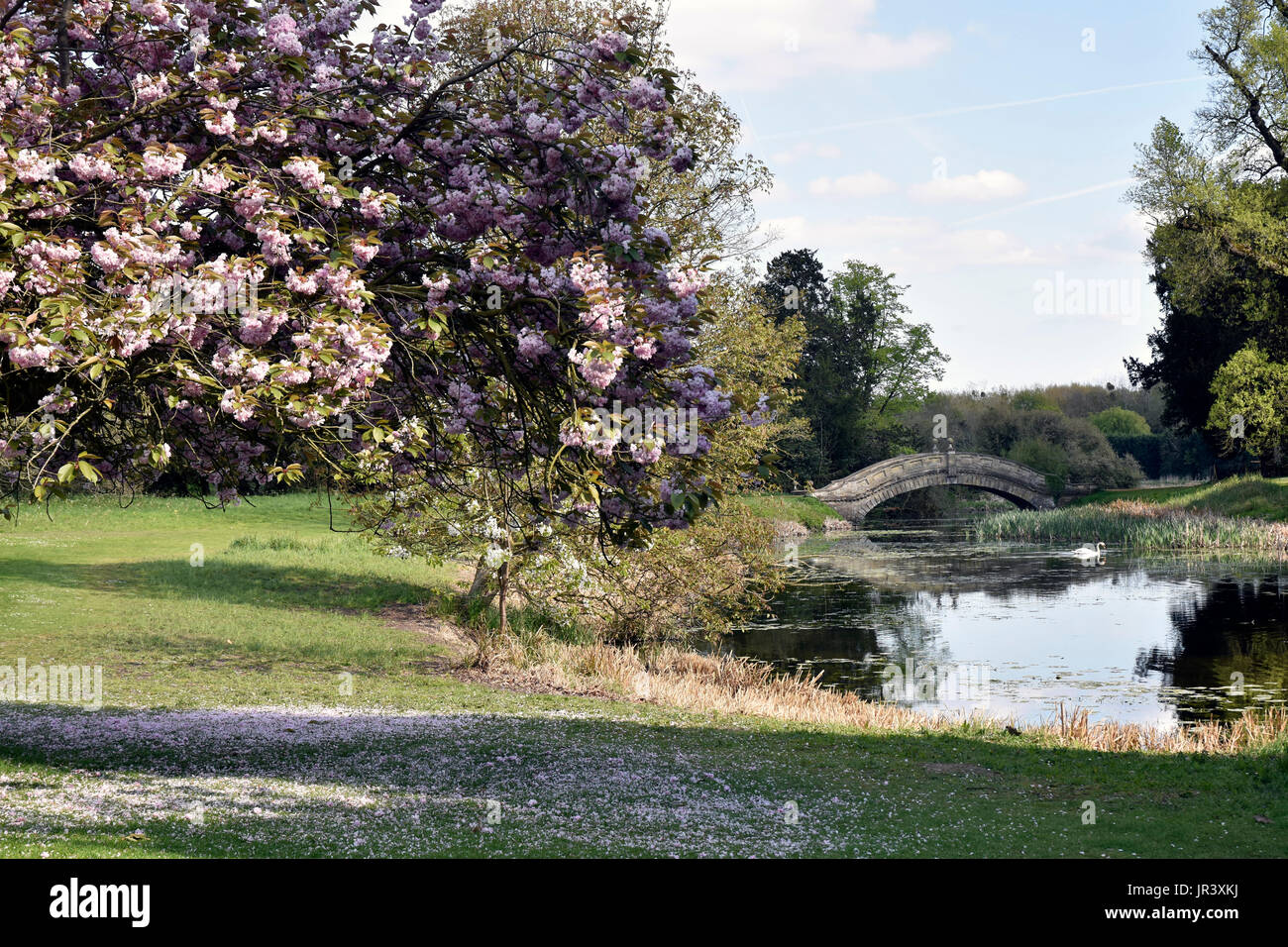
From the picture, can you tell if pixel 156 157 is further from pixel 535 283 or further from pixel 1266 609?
pixel 1266 609

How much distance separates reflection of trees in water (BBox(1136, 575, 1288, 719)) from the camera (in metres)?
19.2

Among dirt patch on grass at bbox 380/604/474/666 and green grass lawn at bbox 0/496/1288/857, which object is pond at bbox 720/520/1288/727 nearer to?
green grass lawn at bbox 0/496/1288/857

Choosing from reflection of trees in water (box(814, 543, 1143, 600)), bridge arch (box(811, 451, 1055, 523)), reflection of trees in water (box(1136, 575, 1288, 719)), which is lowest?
reflection of trees in water (box(1136, 575, 1288, 719))

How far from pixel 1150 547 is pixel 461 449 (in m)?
40.9

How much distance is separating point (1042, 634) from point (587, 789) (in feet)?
62.6

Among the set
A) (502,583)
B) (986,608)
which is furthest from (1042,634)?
(502,583)

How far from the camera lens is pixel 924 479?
6444cm

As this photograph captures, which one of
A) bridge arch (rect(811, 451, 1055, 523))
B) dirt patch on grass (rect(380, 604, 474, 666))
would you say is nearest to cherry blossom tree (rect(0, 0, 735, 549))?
dirt patch on grass (rect(380, 604, 474, 666))

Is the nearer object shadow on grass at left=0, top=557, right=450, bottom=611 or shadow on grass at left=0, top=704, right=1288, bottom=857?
shadow on grass at left=0, top=704, right=1288, bottom=857

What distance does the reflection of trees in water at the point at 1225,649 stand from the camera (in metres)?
19.2

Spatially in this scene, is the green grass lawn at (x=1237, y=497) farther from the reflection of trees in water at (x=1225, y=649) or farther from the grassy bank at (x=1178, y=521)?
the reflection of trees in water at (x=1225, y=649)

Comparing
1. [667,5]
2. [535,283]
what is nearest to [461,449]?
[535,283]

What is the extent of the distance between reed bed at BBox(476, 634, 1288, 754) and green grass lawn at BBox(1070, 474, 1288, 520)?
111 ft

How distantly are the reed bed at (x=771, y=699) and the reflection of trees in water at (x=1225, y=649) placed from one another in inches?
72.4
